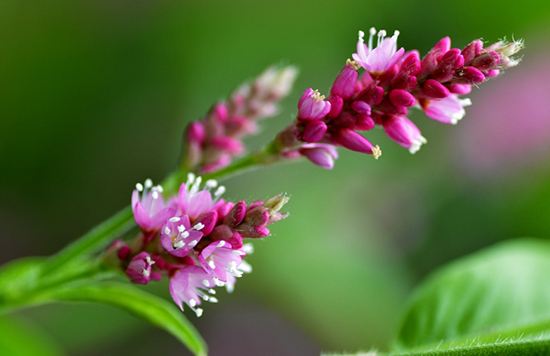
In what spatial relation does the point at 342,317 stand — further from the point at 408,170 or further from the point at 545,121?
the point at 545,121

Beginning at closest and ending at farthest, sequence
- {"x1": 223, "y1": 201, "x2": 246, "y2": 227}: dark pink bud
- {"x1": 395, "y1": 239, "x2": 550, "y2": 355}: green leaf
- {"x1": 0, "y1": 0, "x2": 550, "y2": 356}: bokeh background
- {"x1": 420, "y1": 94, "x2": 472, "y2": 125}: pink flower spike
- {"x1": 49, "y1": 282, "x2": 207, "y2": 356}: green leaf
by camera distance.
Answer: {"x1": 223, "y1": 201, "x2": 246, "y2": 227}: dark pink bud
{"x1": 420, "y1": 94, "x2": 472, "y2": 125}: pink flower spike
{"x1": 49, "y1": 282, "x2": 207, "y2": 356}: green leaf
{"x1": 395, "y1": 239, "x2": 550, "y2": 355}: green leaf
{"x1": 0, "y1": 0, "x2": 550, "y2": 356}: bokeh background

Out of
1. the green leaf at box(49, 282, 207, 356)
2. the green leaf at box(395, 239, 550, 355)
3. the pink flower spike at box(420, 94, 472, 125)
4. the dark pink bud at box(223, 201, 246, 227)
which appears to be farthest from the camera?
the green leaf at box(395, 239, 550, 355)

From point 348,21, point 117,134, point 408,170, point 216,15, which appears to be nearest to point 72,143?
point 117,134

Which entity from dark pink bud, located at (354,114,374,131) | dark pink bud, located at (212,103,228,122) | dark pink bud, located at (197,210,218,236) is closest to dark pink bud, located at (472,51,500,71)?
dark pink bud, located at (354,114,374,131)

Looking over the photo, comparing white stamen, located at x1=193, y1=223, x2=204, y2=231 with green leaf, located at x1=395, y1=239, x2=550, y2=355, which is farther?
green leaf, located at x1=395, y1=239, x2=550, y2=355

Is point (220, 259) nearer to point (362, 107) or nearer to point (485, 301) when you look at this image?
point (362, 107)

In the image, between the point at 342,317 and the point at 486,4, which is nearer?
the point at 342,317

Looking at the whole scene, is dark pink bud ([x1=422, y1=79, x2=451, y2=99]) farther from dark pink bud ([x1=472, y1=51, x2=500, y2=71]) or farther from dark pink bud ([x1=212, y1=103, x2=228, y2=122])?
dark pink bud ([x1=212, y1=103, x2=228, y2=122])
